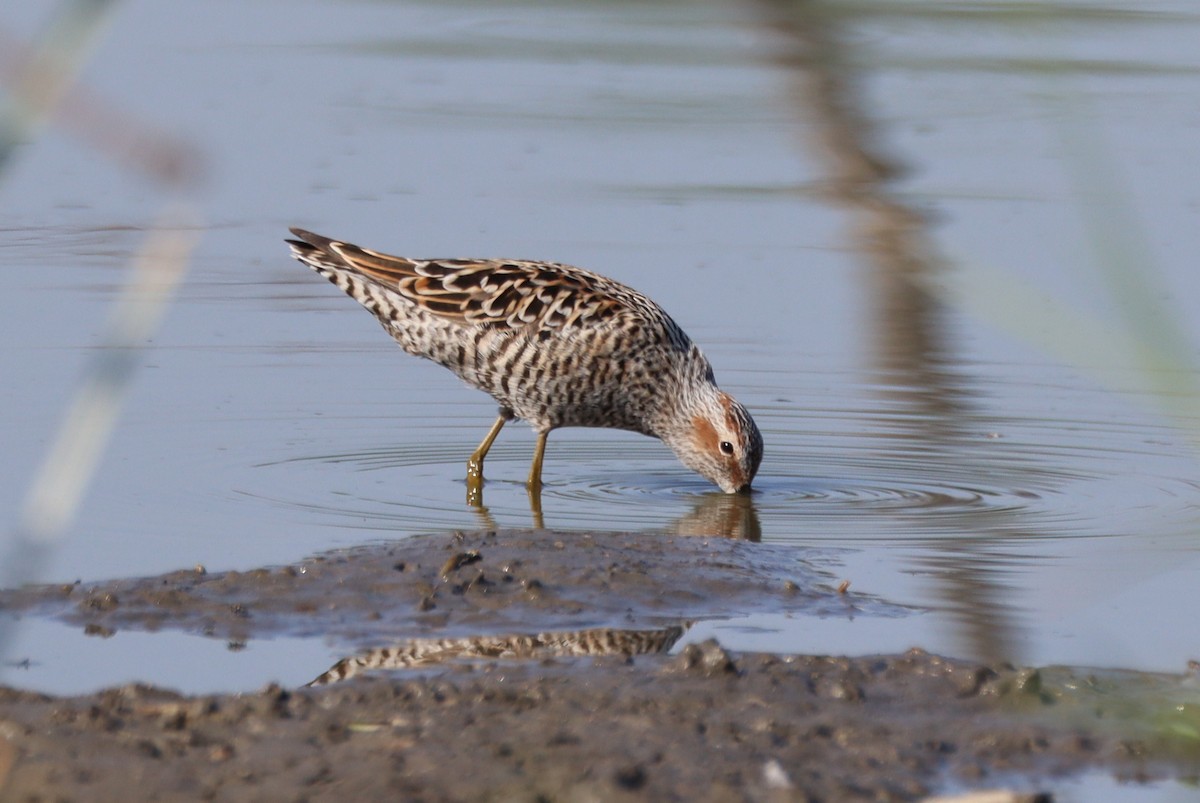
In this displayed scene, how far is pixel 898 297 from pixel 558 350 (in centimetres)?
393

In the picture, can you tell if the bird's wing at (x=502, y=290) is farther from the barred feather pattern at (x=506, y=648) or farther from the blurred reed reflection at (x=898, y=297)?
the barred feather pattern at (x=506, y=648)

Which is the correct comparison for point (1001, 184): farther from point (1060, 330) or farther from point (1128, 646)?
point (1060, 330)

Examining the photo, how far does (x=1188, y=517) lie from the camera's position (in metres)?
8.70

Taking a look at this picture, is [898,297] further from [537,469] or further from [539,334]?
Answer: [537,469]

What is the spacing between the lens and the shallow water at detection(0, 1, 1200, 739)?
7516mm

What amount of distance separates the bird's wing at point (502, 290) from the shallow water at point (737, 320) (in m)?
0.81

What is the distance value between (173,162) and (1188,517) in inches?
300

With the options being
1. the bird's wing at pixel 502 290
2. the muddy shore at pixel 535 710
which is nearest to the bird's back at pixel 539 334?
the bird's wing at pixel 502 290

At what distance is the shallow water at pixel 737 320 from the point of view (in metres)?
7.52

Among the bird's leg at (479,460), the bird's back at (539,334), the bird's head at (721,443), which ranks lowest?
the bird's leg at (479,460)

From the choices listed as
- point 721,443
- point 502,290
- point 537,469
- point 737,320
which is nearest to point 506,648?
point 537,469

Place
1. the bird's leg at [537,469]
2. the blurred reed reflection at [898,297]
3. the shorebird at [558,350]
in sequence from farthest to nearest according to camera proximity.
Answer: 1. the shorebird at [558,350]
2. the bird's leg at [537,469]
3. the blurred reed reflection at [898,297]

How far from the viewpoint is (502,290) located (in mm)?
9617

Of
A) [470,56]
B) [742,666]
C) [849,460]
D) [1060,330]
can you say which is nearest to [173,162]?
[1060,330]
